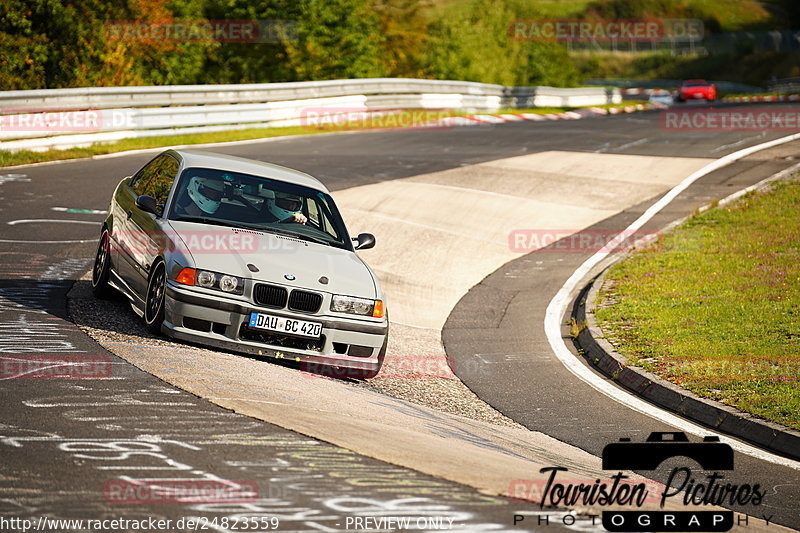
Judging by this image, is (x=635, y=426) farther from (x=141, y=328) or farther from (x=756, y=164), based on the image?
(x=756, y=164)

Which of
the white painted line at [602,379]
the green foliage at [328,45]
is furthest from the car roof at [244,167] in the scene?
the green foliage at [328,45]

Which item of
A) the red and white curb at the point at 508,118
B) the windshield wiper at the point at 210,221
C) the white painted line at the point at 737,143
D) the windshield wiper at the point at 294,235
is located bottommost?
the red and white curb at the point at 508,118

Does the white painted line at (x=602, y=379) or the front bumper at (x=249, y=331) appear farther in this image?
the front bumper at (x=249, y=331)

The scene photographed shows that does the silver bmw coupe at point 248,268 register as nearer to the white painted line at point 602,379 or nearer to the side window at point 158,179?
the side window at point 158,179

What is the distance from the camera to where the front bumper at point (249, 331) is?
330 inches

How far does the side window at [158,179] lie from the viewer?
9.77m

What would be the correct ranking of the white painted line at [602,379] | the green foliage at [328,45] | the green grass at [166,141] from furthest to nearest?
the green foliage at [328,45] < the green grass at [166,141] < the white painted line at [602,379]

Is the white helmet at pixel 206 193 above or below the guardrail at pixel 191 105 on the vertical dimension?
above

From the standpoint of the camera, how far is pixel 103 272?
402 inches

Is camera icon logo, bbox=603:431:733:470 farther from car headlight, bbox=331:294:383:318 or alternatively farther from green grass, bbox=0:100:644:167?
green grass, bbox=0:100:644:167

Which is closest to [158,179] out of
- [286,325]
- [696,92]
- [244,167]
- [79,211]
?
[244,167]

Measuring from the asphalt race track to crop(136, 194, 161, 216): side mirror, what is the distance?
1.06 metres

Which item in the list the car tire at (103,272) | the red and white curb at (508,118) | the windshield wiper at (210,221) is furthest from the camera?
the red and white curb at (508,118)

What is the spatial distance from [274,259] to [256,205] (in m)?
1.09
